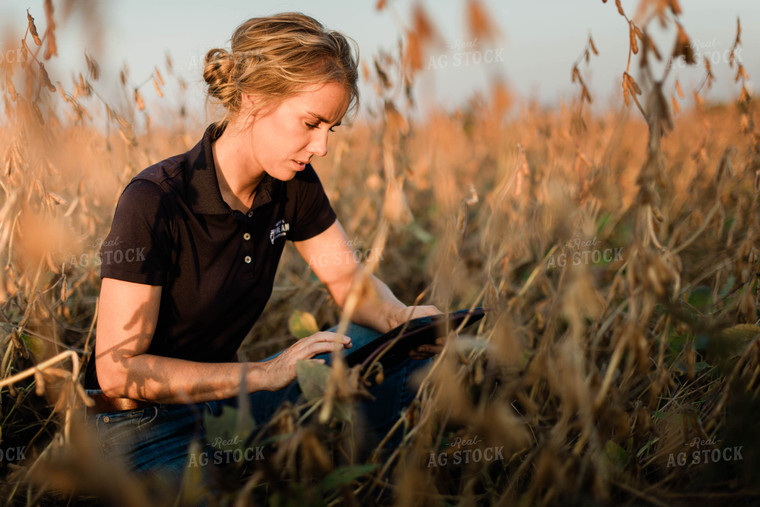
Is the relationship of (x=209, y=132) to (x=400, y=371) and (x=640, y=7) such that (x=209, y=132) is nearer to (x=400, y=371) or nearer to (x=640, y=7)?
(x=400, y=371)

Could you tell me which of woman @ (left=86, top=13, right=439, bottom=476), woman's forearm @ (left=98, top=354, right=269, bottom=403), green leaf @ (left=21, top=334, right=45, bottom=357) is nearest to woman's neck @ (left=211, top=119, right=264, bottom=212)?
woman @ (left=86, top=13, right=439, bottom=476)

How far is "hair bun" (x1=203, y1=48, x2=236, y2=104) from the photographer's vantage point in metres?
1.37

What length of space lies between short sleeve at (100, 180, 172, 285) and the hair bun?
0.32 meters

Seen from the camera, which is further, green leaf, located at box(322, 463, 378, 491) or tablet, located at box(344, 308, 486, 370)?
tablet, located at box(344, 308, 486, 370)

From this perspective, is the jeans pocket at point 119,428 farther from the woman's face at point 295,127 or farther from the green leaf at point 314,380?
the woman's face at point 295,127

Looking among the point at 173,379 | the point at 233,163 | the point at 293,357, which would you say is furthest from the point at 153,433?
the point at 233,163

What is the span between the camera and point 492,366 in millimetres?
1010

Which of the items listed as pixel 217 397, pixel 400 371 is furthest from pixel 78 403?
pixel 400 371

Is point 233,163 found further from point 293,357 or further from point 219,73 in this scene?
point 293,357

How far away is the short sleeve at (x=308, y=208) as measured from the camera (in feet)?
5.17

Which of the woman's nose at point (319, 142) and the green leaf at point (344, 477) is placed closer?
the green leaf at point (344, 477)

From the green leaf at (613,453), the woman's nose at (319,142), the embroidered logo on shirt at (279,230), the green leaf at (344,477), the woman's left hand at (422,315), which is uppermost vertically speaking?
the woman's nose at (319,142)

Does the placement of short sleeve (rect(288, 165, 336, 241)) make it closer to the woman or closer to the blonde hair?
the woman

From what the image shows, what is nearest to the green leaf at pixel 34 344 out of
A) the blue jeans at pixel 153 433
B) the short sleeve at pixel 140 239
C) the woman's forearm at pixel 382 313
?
the blue jeans at pixel 153 433
